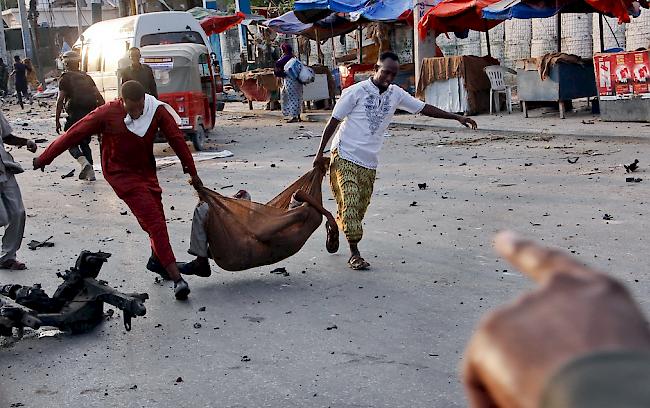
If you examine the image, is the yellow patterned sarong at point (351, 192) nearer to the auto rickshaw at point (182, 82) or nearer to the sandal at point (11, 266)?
the sandal at point (11, 266)

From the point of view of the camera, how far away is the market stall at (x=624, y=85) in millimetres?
14969

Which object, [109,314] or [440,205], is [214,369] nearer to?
[109,314]

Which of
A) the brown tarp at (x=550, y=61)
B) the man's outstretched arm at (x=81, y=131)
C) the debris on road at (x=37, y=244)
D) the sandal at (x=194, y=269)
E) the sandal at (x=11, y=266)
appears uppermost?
the man's outstretched arm at (x=81, y=131)

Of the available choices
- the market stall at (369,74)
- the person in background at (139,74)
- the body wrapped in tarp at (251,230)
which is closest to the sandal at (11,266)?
the body wrapped in tarp at (251,230)

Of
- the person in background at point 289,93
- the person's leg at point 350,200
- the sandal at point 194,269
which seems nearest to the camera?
the sandal at point 194,269

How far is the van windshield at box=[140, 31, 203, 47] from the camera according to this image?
686 inches

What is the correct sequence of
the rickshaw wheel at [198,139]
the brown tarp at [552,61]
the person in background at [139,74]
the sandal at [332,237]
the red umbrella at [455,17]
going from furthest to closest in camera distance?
the red umbrella at [455,17] < the brown tarp at [552,61] < the rickshaw wheel at [198,139] < the person in background at [139,74] < the sandal at [332,237]

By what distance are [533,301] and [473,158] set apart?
1237cm

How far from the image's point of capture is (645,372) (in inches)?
28.1

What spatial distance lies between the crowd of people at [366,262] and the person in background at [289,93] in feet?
0.09

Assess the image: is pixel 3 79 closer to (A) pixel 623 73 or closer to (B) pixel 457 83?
(B) pixel 457 83

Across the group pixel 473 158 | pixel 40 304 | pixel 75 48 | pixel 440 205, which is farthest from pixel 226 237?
pixel 75 48

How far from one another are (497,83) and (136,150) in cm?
A: 1377

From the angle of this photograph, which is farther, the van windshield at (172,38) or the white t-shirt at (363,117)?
the van windshield at (172,38)
